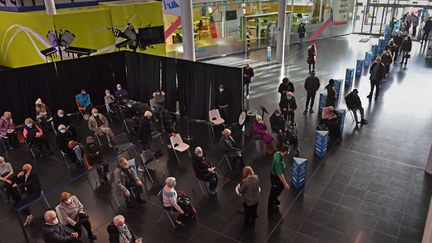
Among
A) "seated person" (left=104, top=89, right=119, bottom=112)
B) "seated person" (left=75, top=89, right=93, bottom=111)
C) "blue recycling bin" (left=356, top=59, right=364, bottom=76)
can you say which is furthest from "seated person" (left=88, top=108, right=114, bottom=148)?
"blue recycling bin" (left=356, top=59, right=364, bottom=76)

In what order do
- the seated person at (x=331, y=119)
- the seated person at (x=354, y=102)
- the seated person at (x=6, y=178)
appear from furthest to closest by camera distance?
the seated person at (x=354, y=102) < the seated person at (x=331, y=119) < the seated person at (x=6, y=178)

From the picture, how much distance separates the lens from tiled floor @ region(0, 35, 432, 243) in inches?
261

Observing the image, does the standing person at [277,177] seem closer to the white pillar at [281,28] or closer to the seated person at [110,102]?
the seated person at [110,102]

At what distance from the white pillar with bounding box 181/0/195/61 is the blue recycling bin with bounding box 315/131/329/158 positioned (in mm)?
5948

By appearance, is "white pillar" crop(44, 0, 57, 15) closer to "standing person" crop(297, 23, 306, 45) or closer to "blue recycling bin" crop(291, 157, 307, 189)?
"blue recycling bin" crop(291, 157, 307, 189)

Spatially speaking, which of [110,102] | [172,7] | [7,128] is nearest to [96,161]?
[7,128]

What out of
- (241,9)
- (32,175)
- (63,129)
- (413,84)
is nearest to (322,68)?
(413,84)

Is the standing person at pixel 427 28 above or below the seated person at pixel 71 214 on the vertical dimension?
above

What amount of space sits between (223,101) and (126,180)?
4.52 meters

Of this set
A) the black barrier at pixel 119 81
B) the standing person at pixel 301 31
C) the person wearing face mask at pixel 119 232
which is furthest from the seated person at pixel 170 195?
the standing person at pixel 301 31

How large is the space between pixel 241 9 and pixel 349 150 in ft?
40.6

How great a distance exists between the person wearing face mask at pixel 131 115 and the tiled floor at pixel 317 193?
0.94 meters

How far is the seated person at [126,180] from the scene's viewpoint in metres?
7.06

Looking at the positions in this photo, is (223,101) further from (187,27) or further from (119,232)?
(119,232)
